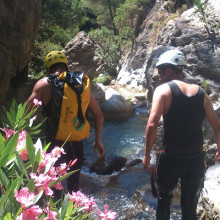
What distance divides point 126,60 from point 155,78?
11499 mm

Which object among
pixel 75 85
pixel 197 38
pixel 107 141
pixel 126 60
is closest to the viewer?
pixel 75 85

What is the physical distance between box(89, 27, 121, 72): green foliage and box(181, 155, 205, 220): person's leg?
15.8m

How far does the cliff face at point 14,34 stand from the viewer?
5.14 metres

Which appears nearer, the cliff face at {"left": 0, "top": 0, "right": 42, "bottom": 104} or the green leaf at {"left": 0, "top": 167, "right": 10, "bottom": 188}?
the green leaf at {"left": 0, "top": 167, "right": 10, "bottom": 188}

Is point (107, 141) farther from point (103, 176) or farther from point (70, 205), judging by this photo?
point (70, 205)

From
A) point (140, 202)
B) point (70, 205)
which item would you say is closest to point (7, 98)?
point (140, 202)

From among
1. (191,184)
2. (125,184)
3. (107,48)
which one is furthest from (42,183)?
(107,48)

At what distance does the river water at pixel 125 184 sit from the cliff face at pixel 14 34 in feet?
8.37

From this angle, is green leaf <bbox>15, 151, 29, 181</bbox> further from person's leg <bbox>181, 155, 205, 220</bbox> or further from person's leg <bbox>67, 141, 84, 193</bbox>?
person's leg <bbox>181, 155, 205, 220</bbox>

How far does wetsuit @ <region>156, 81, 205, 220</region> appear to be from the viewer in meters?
2.50

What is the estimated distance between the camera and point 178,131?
2586 mm

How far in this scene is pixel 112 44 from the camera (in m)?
18.5

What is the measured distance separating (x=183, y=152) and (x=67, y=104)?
45.0 inches

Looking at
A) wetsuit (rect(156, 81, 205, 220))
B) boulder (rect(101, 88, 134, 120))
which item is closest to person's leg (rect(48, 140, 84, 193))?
wetsuit (rect(156, 81, 205, 220))
